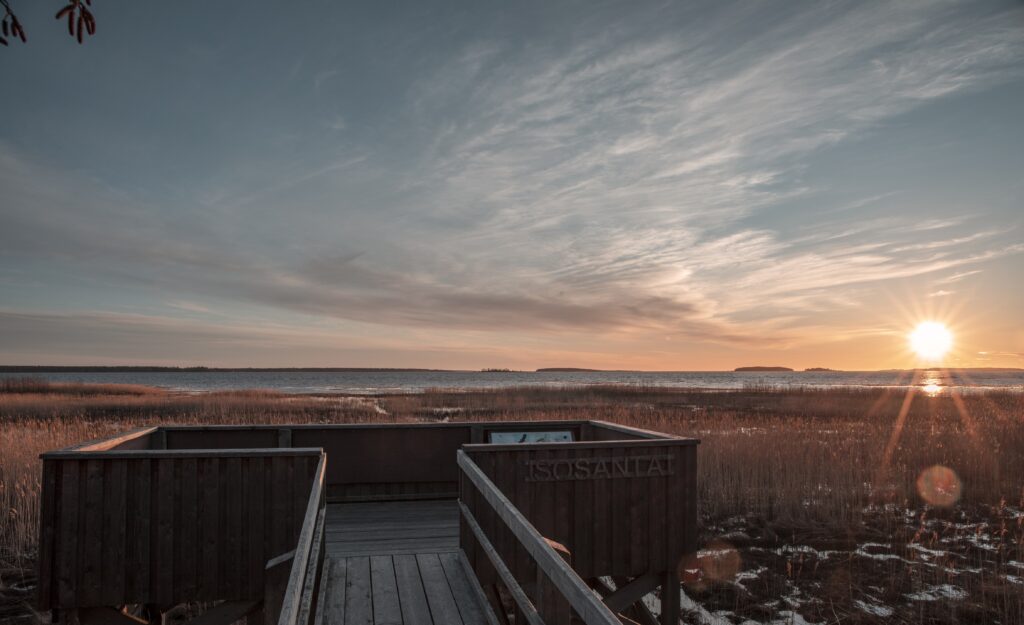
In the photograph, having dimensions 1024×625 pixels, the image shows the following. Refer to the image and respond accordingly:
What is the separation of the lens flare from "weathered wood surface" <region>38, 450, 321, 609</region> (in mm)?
13111

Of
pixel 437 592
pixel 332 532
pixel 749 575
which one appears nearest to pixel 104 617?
pixel 332 532

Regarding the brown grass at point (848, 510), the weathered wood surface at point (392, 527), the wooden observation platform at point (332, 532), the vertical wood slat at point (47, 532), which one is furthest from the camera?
the brown grass at point (848, 510)

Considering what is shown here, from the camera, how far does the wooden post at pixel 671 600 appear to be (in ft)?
26.7

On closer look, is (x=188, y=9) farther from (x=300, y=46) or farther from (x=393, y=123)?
(x=393, y=123)

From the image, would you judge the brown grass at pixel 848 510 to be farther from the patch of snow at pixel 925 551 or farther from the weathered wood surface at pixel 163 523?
the weathered wood surface at pixel 163 523

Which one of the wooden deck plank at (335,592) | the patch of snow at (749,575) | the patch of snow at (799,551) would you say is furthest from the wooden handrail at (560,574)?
the patch of snow at (799,551)

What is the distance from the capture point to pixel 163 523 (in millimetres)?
6965

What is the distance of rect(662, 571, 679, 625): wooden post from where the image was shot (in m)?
8.15

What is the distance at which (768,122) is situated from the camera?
47.8 feet

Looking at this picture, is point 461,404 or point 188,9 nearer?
point 188,9

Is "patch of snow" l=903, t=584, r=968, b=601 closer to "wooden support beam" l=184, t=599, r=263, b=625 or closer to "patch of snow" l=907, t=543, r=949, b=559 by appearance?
"patch of snow" l=907, t=543, r=949, b=559

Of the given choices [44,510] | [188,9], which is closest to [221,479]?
[44,510]

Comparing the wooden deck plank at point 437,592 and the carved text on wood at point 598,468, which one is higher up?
the carved text on wood at point 598,468

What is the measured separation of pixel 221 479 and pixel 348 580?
1.93 meters
